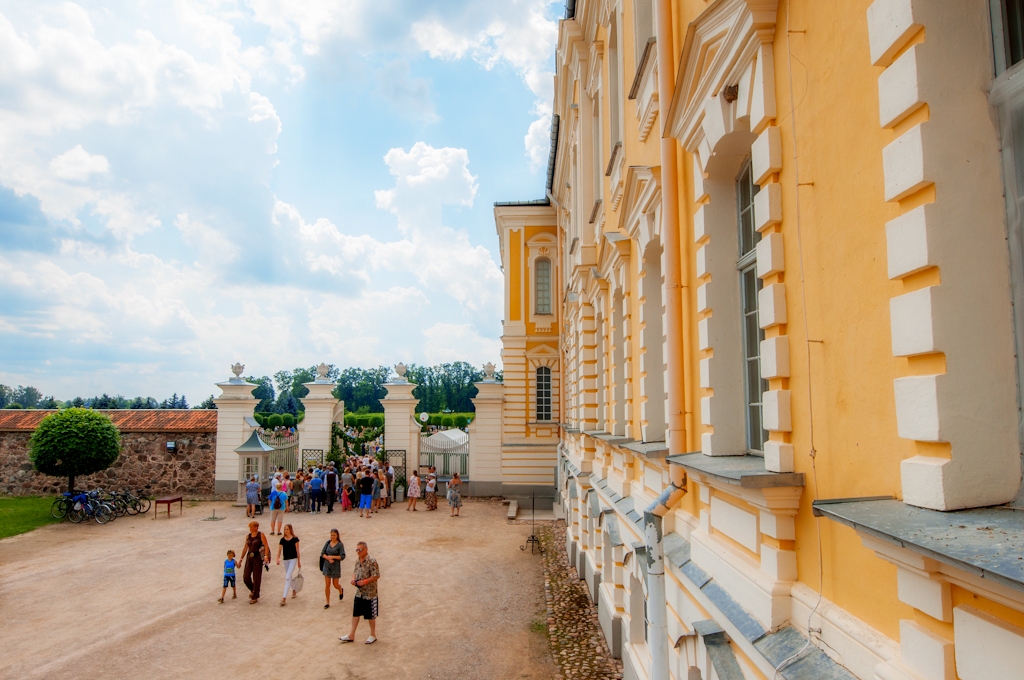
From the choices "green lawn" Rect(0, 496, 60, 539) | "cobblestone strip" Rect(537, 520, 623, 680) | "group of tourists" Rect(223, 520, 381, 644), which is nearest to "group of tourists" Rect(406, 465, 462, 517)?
"cobblestone strip" Rect(537, 520, 623, 680)

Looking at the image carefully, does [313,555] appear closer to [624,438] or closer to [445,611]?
[445,611]

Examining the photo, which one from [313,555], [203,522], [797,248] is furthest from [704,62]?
[203,522]

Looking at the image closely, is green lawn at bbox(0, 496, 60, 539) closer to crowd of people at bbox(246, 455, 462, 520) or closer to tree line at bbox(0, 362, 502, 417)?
Answer: crowd of people at bbox(246, 455, 462, 520)

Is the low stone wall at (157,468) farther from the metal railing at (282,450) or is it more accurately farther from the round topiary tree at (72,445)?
the round topiary tree at (72,445)

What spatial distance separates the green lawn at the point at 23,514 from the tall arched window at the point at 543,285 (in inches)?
718

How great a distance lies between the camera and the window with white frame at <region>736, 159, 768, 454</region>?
14.4ft

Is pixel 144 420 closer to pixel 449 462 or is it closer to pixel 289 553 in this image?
pixel 449 462

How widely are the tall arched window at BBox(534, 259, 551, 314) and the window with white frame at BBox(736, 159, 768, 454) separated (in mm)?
22196

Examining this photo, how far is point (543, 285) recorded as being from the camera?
88.5 ft

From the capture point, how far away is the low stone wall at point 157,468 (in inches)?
971

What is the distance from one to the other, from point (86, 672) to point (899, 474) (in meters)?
10.2

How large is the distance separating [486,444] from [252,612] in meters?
14.4

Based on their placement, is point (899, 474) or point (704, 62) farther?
point (704, 62)

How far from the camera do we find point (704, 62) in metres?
4.37
